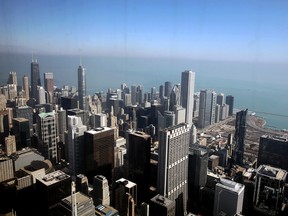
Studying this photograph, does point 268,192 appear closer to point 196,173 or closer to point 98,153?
point 196,173

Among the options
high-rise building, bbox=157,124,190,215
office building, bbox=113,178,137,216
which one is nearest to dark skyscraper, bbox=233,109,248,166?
high-rise building, bbox=157,124,190,215

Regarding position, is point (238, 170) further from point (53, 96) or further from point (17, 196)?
point (53, 96)

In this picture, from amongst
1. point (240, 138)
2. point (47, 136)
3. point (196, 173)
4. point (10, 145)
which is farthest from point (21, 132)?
point (240, 138)

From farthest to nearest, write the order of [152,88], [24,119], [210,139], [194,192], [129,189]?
[152,88] < [210,139] < [24,119] < [194,192] < [129,189]

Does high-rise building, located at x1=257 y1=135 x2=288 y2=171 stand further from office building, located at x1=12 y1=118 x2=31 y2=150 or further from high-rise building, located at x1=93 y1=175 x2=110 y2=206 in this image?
→ office building, located at x1=12 y1=118 x2=31 y2=150

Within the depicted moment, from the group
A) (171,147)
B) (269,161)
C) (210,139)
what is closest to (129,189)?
(171,147)

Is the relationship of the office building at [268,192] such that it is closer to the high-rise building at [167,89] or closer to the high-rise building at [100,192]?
the high-rise building at [100,192]
